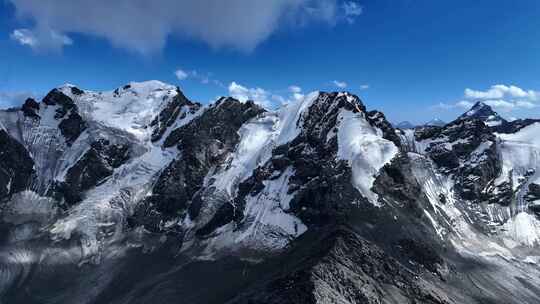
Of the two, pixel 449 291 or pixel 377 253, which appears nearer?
pixel 377 253

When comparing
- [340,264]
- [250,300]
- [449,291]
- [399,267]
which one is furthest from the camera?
[449,291]

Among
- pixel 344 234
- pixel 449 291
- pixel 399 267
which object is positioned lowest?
pixel 449 291

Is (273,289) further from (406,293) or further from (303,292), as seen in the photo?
(406,293)

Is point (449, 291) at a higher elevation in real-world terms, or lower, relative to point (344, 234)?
lower

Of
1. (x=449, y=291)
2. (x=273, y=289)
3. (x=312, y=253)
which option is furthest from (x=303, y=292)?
(x=449, y=291)

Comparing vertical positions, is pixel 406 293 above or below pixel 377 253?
below

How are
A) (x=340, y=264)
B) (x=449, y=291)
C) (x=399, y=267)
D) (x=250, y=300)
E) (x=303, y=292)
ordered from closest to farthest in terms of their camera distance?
1. (x=303, y=292)
2. (x=250, y=300)
3. (x=340, y=264)
4. (x=399, y=267)
5. (x=449, y=291)

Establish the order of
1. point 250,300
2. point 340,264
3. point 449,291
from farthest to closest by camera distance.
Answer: point 449,291 < point 340,264 < point 250,300

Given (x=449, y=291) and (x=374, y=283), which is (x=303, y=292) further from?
(x=449, y=291)

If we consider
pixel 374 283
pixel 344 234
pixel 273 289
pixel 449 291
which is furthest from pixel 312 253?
pixel 449 291

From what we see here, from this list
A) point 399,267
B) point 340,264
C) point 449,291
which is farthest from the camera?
point 449,291
